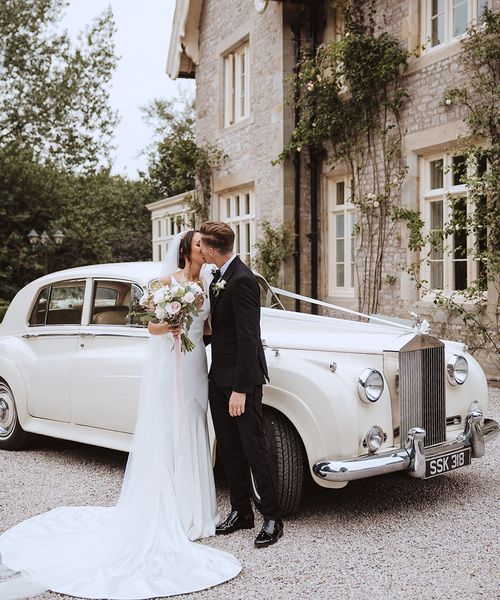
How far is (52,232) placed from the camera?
28141mm

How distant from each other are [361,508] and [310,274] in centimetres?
897

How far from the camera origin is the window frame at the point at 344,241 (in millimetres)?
12742

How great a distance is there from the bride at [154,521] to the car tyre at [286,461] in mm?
398

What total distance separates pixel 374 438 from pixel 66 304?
3067 mm

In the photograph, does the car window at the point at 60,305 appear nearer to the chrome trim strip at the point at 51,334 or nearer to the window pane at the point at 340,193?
the chrome trim strip at the point at 51,334

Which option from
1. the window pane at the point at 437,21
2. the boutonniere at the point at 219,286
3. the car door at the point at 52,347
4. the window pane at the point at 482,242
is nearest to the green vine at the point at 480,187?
the window pane at the point at 482,242

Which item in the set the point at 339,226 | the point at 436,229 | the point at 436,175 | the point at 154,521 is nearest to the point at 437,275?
the point at 436,229

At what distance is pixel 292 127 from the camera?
44.7 ft

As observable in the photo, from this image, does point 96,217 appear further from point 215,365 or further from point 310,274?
point 215,365

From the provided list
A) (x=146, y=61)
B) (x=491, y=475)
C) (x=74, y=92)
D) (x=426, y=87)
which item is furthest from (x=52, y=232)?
(x=146, y=61)

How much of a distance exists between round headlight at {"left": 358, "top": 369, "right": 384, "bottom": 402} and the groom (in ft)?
1.93

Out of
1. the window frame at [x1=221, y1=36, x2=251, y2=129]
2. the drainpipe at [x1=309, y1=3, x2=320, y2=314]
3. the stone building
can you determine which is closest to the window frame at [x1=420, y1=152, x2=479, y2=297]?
the stone building

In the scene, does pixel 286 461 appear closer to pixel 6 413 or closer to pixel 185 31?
pixel 6 413

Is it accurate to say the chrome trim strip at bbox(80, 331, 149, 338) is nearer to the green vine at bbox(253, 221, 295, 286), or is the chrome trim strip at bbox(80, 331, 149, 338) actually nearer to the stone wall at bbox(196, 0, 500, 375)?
the stone wall at bbox(196, 0, 500, 375)
